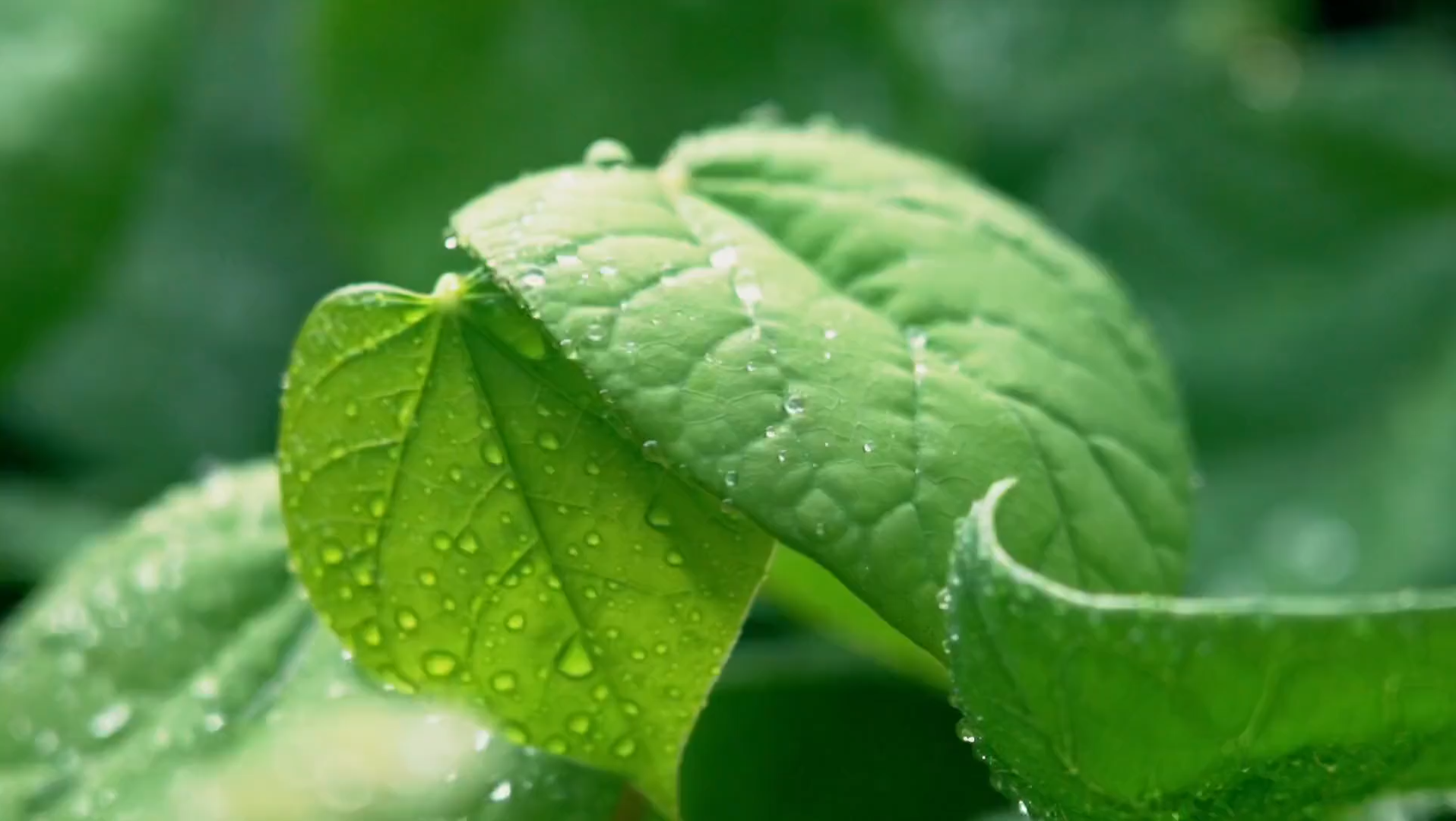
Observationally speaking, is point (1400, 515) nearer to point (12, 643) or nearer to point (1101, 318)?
point (1101, 318)

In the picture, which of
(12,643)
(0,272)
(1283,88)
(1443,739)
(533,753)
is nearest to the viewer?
(1443,739)

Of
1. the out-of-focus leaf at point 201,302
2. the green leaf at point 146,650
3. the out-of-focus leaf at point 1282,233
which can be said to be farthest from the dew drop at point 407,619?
the out-of-focus leaf at point 1282,233

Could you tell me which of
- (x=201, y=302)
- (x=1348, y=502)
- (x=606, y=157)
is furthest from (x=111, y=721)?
(x=1348, y=502)

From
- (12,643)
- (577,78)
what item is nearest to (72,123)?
(577,78)

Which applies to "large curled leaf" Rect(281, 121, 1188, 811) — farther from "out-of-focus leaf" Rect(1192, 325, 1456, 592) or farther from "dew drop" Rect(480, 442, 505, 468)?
"out-of-focus leaf" Rect(1192, 325, 1456, 592)

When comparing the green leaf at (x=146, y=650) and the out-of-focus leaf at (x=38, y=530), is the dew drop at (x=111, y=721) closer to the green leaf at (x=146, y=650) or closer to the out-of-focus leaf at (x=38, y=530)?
the green leaf at (x=146, y=650)

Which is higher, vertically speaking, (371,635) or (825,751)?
(371,635)

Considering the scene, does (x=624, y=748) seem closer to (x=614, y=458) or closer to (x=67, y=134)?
(x=614, y=458)

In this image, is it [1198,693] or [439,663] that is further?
[439,663]
